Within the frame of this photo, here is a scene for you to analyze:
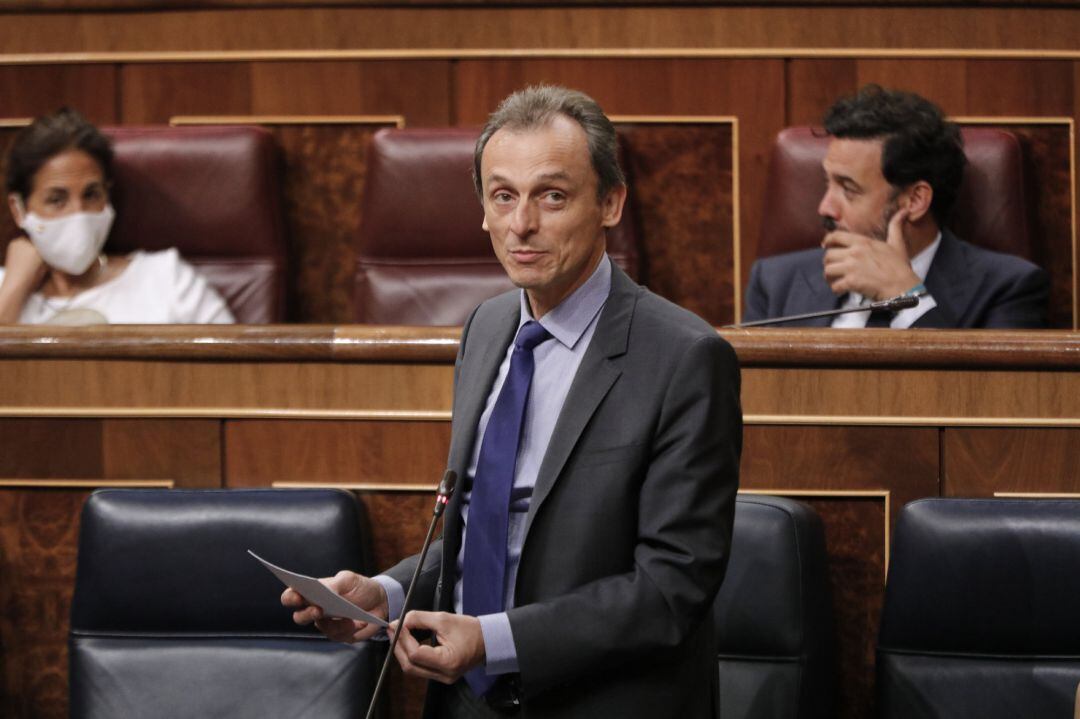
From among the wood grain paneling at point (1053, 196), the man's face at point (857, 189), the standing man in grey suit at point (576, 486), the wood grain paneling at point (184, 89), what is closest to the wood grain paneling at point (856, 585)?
the standing man in grey suit at point (576, 486)

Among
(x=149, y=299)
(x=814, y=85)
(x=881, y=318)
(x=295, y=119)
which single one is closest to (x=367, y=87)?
(x=295, y=119)

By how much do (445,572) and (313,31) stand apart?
32.4 inches

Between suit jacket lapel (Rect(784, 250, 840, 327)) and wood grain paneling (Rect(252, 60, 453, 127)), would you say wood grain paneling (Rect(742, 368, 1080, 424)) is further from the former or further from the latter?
wood grain paneling (Rect(252, 60, 453, 127))

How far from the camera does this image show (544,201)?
0.56 m

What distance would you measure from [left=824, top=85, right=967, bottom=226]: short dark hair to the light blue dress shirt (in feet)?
2.02

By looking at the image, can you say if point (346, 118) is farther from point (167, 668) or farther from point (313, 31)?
point (167, 668)

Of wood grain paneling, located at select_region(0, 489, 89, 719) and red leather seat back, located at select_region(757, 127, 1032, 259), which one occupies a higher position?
red leather seat back, located at select_region(757, 127, 1032, 259)

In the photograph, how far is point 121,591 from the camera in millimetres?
759

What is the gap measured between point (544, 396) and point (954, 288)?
25.3 inches

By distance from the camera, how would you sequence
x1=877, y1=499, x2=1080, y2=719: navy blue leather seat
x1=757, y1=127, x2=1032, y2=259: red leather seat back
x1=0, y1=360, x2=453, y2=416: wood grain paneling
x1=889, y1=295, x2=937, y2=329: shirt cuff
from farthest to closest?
→ x1=757, y1=127, x2=1032, y2=259: red leather seat back → x1=889, y1=295, x2=937, y2=329: shirt cuff → x1=0, y1=360, x2=453, y2=416: wood grain paneling → x1=877, y1=499, x2=1080, y2=719: navy blue leather seat

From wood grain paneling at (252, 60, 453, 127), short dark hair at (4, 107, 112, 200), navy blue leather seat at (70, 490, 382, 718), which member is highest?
wood grain paneling at (252, 60, 453, 127)

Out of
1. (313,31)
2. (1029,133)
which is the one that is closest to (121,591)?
(313,31)

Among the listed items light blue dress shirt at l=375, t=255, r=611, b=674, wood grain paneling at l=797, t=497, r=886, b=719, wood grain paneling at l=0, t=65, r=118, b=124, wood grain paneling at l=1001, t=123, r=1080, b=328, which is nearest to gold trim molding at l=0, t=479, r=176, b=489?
light blue dress shirt at l=375, t=255, r=611, b=674

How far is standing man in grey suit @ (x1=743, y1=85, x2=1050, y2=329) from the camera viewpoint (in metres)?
1.09
